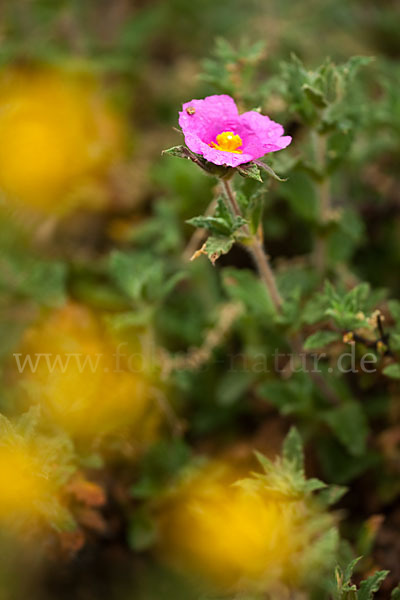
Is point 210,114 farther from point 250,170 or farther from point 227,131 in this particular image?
point 250,170

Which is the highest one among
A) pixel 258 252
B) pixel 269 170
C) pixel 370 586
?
pixel 269 170

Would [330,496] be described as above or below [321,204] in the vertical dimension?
below

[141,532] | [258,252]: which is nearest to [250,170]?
[258,252]

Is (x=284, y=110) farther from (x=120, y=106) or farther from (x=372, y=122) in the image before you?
(x=120, y=106)

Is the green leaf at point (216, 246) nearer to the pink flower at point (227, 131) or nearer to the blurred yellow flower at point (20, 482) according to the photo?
the pink flower at point (227, 131)

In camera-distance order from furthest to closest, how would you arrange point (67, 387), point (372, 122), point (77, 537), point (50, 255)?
point (50, 255) < point (372, 122) < point (67, 387) < point (77, 537)

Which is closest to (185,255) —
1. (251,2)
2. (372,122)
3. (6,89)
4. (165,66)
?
(372,122)
